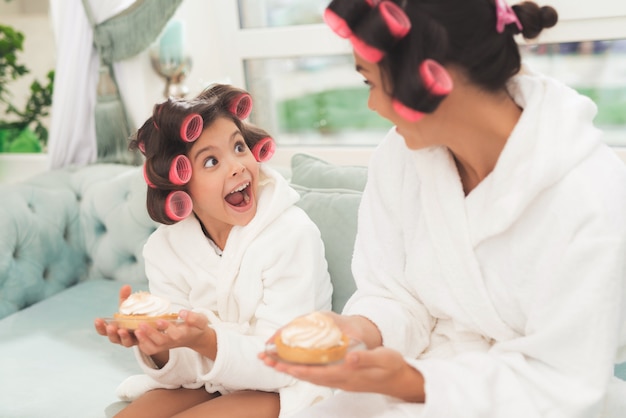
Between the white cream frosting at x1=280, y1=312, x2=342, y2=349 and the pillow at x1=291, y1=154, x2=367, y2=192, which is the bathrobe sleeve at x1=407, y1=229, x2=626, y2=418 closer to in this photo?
the white cream frosting at x1=280, y1=312, x2=342, y2=349

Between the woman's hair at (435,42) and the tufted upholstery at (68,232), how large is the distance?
1.59 meters

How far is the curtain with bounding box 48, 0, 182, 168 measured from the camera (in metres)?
3.00

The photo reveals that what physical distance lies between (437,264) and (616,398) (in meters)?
0.39

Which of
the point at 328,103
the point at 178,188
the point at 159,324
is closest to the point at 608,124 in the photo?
the point at 328,103

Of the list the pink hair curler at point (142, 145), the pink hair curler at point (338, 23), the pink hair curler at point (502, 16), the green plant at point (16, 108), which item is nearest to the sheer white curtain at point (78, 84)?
the green plant at point (16, 108)

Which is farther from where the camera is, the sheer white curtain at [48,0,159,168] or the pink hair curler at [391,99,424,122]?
the sheer white curtain at [48,0,159,168]

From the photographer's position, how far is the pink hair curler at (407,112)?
1178mm

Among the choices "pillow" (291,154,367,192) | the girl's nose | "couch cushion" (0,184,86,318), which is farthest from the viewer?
"couch cushion" (0,184,86,318)

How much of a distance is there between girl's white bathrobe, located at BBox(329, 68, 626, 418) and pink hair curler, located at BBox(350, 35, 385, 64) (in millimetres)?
274

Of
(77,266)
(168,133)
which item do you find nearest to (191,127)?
(168,133)

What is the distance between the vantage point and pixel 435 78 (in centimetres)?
114

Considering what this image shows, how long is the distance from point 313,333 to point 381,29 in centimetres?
48

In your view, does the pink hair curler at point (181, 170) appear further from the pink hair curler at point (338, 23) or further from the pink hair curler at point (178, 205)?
the pink hair curler at point (338, 23)

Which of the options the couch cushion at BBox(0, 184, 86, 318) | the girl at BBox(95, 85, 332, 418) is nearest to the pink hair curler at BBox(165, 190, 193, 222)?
the girl at BBox(95, 85, 332, 418)
